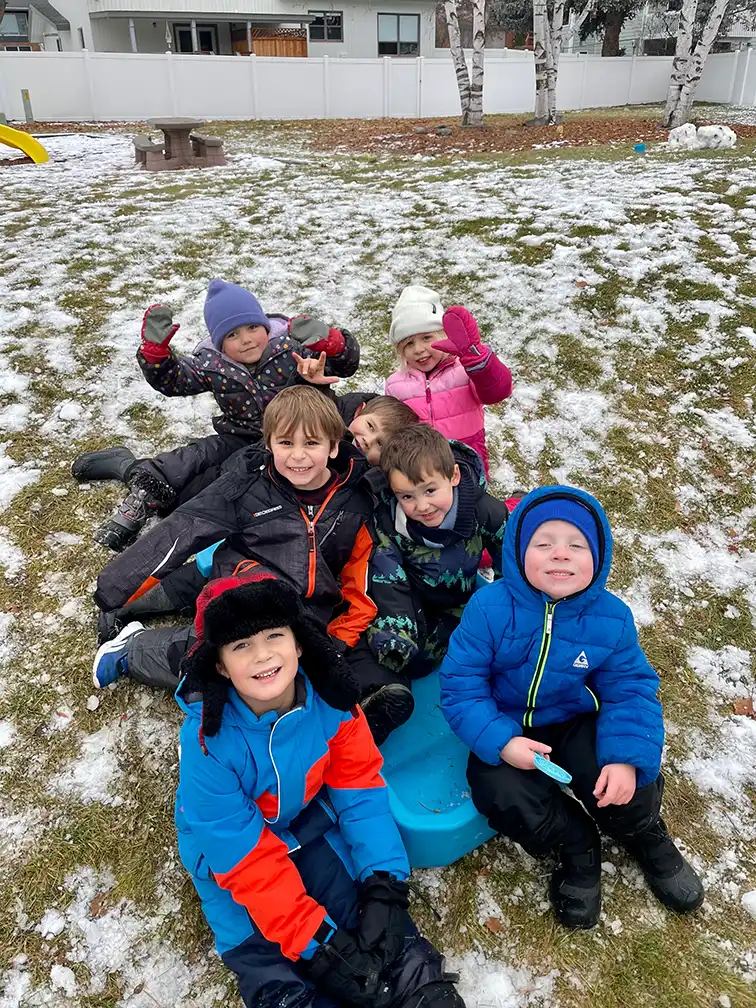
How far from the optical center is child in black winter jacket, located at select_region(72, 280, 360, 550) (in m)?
3.71

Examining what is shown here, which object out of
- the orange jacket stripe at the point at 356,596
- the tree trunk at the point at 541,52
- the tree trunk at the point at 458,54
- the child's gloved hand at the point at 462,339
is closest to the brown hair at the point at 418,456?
the orange jacket stripe at the point at 356,596

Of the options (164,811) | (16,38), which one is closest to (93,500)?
(164,811)

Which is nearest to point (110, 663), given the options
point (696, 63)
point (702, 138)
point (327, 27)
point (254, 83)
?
point (702, 138)

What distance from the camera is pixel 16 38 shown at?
103 ft

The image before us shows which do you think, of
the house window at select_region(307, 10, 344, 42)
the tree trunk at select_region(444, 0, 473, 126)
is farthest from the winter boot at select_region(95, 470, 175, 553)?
the house window at select_region(307, 10, 344, 42)

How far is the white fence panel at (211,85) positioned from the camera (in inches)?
718

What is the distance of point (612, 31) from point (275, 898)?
34.6 metres

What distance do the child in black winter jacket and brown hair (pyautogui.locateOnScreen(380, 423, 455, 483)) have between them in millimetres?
982

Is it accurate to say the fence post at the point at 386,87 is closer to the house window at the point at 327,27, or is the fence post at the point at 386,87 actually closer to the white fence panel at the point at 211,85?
the white fence panel at the point at 211,85

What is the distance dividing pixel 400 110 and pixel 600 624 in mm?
21872

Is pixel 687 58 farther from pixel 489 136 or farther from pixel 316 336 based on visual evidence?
pixel 316 336

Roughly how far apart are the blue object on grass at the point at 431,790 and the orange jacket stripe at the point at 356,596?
439 millimetres

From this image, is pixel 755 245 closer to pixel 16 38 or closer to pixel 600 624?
pixel 600 624

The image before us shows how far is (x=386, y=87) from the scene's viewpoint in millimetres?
20016
